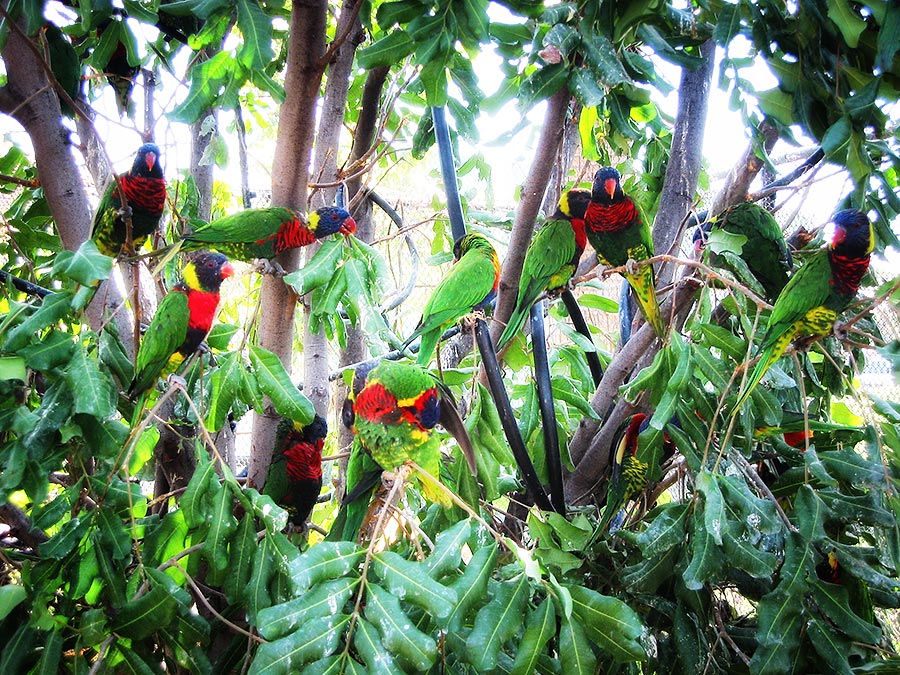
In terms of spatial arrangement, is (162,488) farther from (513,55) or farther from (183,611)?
(513,55)

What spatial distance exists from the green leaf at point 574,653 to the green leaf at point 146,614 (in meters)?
0.65

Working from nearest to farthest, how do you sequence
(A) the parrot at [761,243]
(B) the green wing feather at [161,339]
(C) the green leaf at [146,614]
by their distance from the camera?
(C) the green leaf at [146,614] → (B) the green wing feather at [161,339] → (A) the parrot at [761,243]

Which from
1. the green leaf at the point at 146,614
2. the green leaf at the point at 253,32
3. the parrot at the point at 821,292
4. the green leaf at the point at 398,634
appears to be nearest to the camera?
the green leaf at the point at 398,634

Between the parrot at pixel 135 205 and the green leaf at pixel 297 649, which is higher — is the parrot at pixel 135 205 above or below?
above

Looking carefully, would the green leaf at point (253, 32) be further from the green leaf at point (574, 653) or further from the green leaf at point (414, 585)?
the green leaf at point (574, 653)

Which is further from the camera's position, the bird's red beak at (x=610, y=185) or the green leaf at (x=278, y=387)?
the bird's red beak at (x=610, y=185)

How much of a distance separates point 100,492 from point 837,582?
152 centimetres

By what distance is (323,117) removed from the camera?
5.16ft

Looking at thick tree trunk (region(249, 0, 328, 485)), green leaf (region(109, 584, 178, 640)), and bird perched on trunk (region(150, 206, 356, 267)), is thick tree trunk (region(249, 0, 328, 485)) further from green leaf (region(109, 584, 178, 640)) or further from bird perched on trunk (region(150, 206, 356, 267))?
green leaf (region(109, 584, 178, 640))

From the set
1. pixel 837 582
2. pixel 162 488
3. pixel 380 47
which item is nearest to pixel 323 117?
pixel 380 47

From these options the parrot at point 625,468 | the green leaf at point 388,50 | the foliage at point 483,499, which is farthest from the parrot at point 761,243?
the green leaf at point 388,50

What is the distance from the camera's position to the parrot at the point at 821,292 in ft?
3.97

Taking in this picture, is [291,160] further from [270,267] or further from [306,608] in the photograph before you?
[306,608]

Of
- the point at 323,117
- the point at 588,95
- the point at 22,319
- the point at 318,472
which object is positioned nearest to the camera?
the point at 588,95
